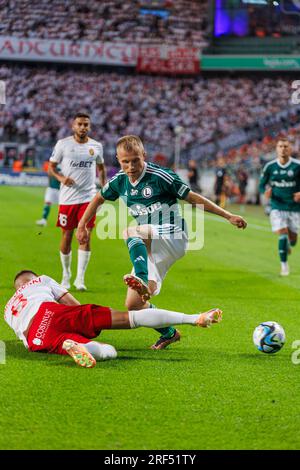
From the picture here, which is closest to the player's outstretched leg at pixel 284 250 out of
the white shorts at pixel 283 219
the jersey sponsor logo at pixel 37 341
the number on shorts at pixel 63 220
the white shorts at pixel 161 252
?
the white shorts at pixel 283 219

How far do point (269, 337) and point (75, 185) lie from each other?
5.05 metres

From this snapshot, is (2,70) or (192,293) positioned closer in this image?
(192,293)

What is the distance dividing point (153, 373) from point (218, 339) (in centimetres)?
170

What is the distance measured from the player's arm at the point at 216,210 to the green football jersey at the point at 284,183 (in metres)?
6.65

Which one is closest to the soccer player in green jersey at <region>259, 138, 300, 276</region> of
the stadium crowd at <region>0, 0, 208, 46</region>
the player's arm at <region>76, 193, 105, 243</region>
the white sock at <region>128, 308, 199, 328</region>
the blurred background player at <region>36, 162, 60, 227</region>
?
the player's arm at <region>76, 193, 105, 243</region>

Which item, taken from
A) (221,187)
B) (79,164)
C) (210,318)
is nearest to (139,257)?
(210,318)

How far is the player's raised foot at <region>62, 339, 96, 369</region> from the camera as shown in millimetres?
6352

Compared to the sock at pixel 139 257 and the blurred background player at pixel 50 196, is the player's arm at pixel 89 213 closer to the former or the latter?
the sock at pixel 139 257

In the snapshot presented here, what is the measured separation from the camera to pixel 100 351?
668cm

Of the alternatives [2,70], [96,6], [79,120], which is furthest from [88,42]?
[79,120]

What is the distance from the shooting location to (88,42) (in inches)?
1994

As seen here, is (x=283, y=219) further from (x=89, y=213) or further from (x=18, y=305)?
(x=18, y=305)

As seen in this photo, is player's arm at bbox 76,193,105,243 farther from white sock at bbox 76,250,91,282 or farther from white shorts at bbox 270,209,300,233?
white shorts at bbox 270,209,300,233
